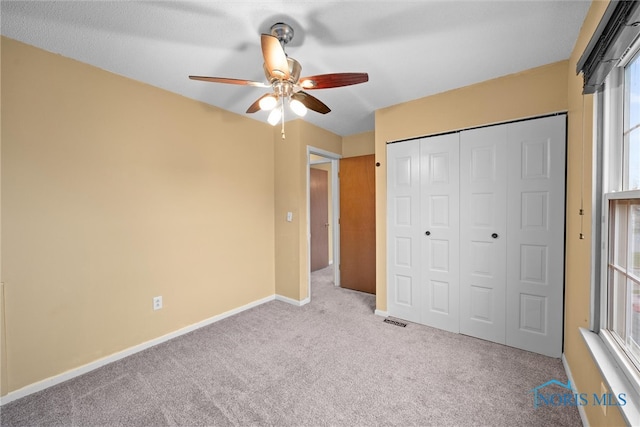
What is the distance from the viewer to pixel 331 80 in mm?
1570

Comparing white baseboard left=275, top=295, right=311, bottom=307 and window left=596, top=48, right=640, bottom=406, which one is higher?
window left=596, top=48, right=640, bottom=406

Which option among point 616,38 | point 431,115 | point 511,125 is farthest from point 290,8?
point 511,125

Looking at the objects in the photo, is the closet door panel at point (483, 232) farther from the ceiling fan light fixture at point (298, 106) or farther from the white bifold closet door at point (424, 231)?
the ceiling fan light fixture at point (298, 106)

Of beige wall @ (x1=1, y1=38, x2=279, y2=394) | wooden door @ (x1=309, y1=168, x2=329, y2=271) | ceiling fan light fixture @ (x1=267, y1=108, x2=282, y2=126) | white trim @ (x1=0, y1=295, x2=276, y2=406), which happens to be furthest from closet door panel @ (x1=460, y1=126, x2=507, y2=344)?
wooden door @ (x1=309, y1=168, x2=329, y2=271)

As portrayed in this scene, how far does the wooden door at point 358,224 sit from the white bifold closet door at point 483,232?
854mm

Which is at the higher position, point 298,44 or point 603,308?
point 298,44

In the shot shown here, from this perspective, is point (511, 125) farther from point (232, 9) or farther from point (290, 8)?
point (232, 9)

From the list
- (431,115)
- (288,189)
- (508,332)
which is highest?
(431,115)

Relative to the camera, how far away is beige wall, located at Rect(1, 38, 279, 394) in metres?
1.69

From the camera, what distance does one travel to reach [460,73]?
2.13 m

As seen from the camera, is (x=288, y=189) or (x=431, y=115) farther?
(x=288, y=189)

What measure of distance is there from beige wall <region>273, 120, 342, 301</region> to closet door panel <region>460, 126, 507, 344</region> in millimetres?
1806

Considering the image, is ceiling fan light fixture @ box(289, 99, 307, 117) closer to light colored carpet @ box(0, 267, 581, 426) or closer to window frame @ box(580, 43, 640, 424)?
window frame @ box(580, 43, 640, 424)

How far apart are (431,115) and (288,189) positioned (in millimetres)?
1872
